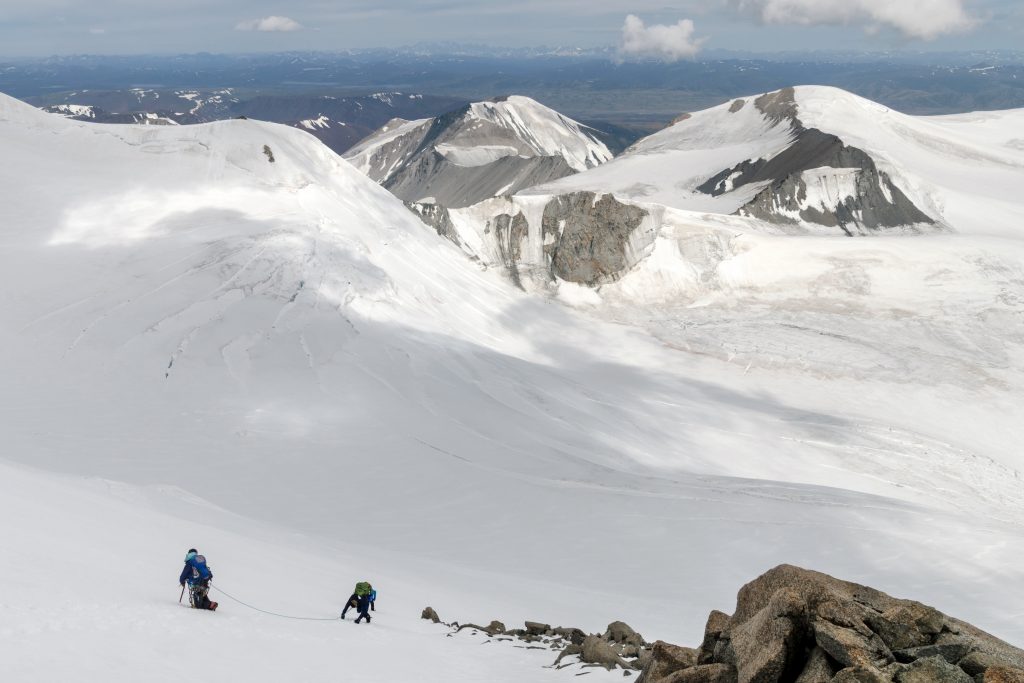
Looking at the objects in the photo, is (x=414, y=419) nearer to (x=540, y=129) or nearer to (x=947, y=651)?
(x=947, y=651)

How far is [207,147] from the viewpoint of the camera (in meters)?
56.3

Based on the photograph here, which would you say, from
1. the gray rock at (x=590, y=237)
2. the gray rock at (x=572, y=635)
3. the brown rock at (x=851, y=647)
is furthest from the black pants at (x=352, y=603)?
the gray rock at (x=590, y=237)

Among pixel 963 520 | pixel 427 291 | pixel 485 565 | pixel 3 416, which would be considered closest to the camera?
pixel 485 565

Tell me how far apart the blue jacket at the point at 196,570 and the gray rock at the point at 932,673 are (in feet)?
32.0

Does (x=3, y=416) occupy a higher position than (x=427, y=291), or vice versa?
(x=427, y=291)

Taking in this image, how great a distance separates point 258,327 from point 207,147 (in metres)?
23.5

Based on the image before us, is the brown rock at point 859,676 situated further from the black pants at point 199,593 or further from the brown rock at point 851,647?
the black pants at point 199,593

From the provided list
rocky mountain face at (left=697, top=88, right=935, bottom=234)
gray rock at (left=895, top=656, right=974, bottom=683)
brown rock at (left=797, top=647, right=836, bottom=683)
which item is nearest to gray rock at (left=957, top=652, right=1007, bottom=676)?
gray rock at (left=895, top=656, right=974, bottom=683)

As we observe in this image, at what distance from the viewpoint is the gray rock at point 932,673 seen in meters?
8.43

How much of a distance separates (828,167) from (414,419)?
210 feet

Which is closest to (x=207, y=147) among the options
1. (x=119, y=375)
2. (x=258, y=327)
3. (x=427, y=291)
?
(x=427, y=291)

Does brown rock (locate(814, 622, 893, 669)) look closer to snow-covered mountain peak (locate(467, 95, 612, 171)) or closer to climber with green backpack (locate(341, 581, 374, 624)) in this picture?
climber with green backpack (locate(341, 581, 374, 624))

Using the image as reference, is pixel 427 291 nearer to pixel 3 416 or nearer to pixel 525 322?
pixel 525 322

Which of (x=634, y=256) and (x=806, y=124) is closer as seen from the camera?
(x=634, y=256)
